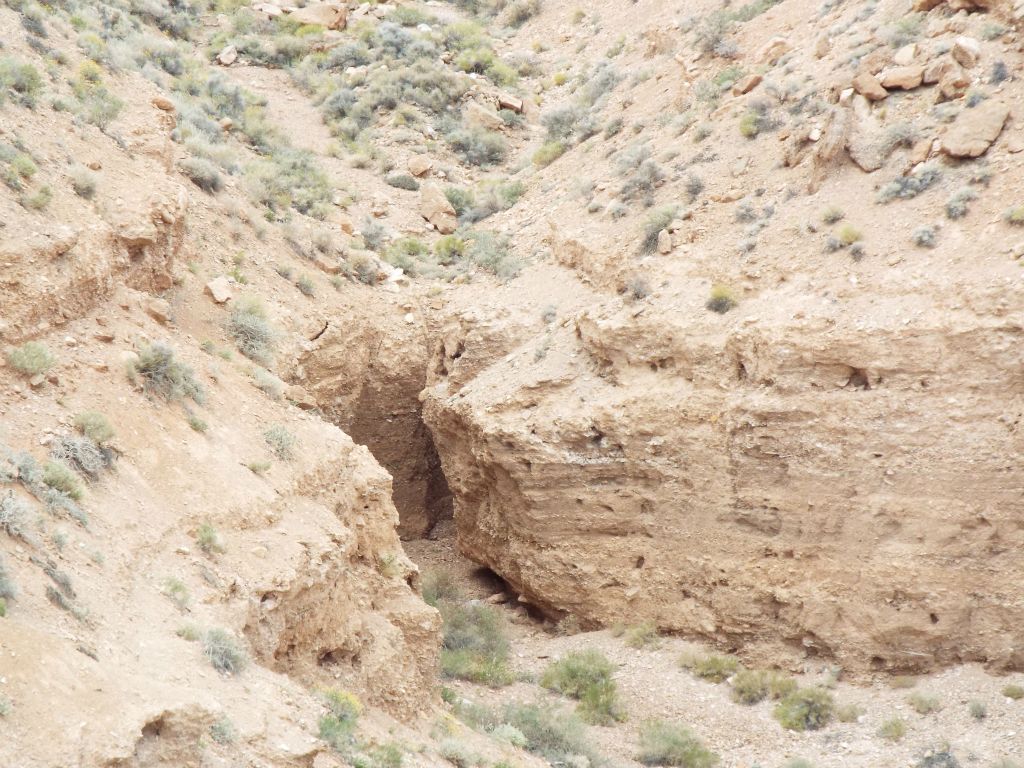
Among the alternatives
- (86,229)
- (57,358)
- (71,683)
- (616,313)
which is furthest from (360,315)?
(71,683)

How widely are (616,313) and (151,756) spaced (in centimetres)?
1168

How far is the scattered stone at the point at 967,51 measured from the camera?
17.9 meters

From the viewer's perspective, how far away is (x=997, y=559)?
1554 centimetres

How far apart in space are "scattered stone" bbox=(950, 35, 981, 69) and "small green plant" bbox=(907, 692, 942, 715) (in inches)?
372

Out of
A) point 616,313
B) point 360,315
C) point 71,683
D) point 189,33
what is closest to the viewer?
point 71,683

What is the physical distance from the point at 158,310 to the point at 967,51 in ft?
41.3

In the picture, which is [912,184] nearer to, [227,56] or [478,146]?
[478,146]

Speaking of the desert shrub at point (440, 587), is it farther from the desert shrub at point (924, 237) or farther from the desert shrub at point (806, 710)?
the desert shrub at point (924, 237)

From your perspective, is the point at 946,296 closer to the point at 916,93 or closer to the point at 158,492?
the point at 916,93

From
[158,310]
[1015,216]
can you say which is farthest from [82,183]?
[1015,216]

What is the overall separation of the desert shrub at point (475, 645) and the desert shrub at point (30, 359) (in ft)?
26.7

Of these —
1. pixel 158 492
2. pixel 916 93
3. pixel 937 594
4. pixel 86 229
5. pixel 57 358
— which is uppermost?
pixel 916 93

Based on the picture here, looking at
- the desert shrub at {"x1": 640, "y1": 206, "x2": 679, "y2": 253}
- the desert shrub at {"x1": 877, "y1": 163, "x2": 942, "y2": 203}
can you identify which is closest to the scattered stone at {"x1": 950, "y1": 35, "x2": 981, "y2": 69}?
the desert shrub at {"x1": 877, "y1": 163, "x2": 942, "y2": 203}

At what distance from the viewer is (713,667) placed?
57.3ft
